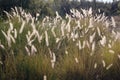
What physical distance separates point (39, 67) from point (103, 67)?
862mm

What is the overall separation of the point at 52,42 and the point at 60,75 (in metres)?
1.60

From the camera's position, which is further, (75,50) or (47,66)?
(75,50)

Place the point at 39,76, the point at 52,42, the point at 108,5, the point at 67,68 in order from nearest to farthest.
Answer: the point at 39,76
the point at 67,68
the point at 52,42
the point at 108,5

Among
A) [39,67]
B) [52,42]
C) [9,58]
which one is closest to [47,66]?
[39,67]

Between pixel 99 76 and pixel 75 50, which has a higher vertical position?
pixel 75 50

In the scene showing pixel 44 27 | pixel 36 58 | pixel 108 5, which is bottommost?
pixel 36 58

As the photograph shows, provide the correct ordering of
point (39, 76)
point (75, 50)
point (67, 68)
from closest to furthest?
1. point (39, 76)
2. point (67, 68)
3. point (75, 50)

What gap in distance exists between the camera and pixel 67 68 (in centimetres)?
471

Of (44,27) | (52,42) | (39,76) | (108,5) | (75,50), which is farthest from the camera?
(108,5)

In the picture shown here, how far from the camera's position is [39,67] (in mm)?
4461

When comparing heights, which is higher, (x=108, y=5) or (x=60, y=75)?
(x=108, y=5)

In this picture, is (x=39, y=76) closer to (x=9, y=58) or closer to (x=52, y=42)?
(x=9, y=58)

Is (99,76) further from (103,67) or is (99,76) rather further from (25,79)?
(25,79)

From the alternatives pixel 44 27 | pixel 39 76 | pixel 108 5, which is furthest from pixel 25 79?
pixel 108 5
